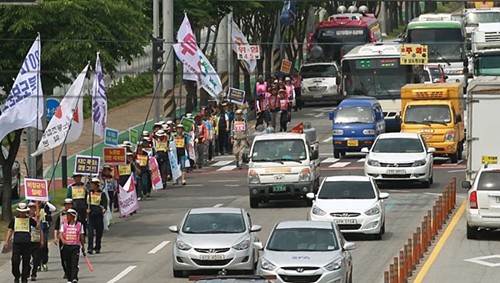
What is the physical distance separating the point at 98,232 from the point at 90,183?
1.05m

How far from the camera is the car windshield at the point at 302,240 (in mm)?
23750

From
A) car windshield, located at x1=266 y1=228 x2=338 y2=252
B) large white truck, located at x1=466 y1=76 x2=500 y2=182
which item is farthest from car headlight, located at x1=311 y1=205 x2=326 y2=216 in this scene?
large white truck, located at x1=466 y1=76 x2=500 y2=182

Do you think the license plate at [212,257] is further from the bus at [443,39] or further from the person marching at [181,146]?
the bus at [443,39]

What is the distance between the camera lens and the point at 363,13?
84.5 meters

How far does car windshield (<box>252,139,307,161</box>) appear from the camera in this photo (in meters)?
35.5

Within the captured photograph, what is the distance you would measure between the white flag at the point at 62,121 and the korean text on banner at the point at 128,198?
12.2 feet

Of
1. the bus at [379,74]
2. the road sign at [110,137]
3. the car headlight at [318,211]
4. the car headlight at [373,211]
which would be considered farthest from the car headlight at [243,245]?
the bus at [379,74]

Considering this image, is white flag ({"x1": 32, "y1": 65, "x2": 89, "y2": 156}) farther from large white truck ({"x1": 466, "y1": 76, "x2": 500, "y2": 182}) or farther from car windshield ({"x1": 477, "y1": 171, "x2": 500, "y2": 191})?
large white truck ({"x1": 466, "y1": 76, "x2": 500, "y2": 182})

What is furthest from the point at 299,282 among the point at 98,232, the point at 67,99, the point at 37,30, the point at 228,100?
the point at 228,100

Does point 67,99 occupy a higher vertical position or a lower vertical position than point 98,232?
higher

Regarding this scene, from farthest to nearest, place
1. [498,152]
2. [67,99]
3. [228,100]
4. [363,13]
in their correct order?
[363,13] → [228,100] → [498,152] → [67,99]

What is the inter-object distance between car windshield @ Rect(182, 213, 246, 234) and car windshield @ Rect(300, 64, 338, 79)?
36.9 metres

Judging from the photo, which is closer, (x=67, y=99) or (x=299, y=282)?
(x=299, y=282)

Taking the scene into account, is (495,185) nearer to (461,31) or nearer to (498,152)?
(498,152)
